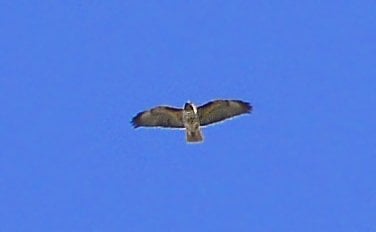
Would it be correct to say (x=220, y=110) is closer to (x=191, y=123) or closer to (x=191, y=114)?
(x=191, y=114)

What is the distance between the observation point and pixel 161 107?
44.3 meters

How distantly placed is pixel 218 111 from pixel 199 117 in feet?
2.19

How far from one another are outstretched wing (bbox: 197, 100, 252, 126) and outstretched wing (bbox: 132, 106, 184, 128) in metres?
0.81

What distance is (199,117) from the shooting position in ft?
144

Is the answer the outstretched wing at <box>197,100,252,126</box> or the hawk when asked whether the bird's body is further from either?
the outstretched wing at <box>197,100,252,126</box>

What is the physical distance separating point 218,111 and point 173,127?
1.38 metres

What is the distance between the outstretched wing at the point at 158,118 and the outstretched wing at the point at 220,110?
0.81 metres

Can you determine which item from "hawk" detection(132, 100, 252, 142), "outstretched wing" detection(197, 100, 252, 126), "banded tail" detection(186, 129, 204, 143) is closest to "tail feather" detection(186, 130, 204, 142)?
"banded tail" detection(186, 129, 204, 143)

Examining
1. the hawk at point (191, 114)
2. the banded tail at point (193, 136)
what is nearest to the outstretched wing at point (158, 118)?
the hawk at point (191, 114)

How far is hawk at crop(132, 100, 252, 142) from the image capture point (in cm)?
4372

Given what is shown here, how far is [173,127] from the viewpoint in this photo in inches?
1748

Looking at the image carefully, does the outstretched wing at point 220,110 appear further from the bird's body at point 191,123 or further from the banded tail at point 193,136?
the banded tail at point 193,136

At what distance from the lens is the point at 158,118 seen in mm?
44594

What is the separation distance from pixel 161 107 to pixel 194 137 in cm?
165
